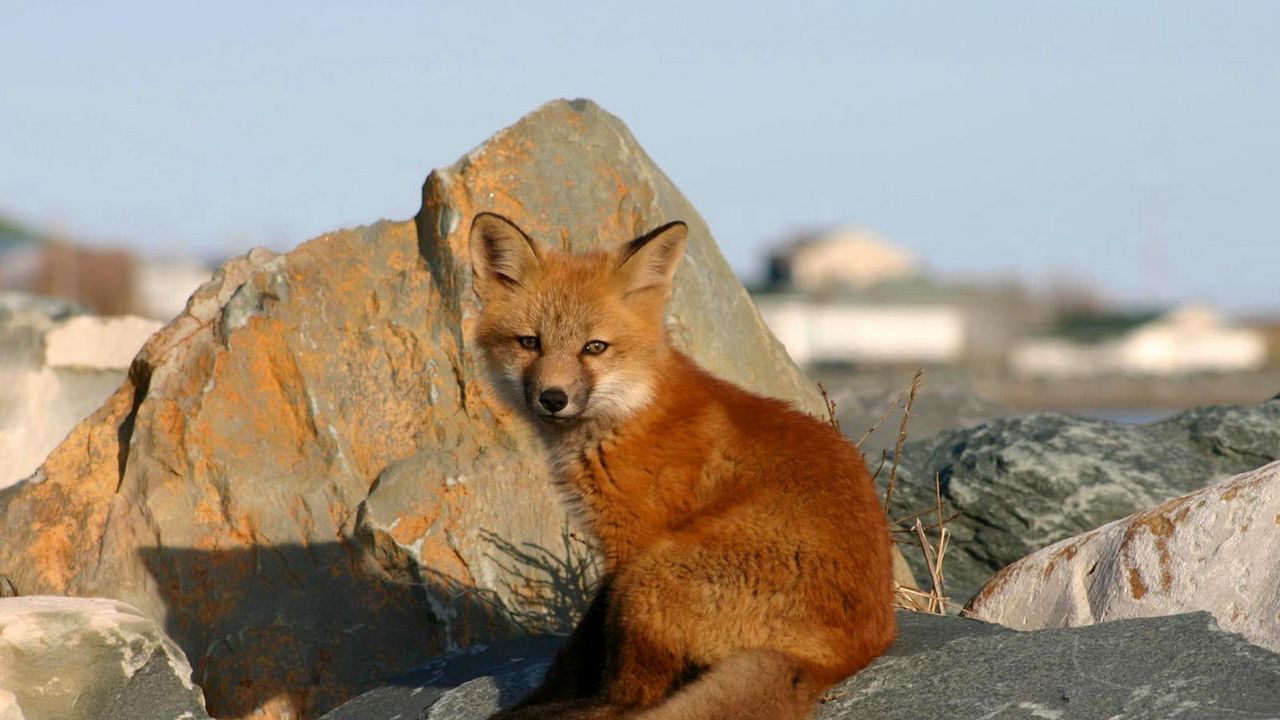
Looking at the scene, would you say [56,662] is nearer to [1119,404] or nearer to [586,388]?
[586,388]

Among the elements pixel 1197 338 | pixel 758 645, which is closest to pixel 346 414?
pixel 758 645

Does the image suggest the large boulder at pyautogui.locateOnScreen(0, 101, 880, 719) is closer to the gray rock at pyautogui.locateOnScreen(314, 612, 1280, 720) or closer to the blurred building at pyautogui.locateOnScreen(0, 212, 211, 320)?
the gray rock at pyautogui.locateOnScreen(314, 612, 1280, 720)

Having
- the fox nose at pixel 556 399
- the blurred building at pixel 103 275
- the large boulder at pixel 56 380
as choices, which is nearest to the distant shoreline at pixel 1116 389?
the blurred building at pixel 103 275

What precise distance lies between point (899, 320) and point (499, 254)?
65923 mm

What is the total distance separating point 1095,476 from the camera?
850cm

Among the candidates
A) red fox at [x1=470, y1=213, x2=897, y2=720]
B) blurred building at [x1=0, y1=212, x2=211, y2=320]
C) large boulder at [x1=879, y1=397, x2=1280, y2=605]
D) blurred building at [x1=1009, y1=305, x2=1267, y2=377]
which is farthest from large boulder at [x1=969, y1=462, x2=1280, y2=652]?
blurred building at [x1=1009, y1=305, x2=1267, y2=377]

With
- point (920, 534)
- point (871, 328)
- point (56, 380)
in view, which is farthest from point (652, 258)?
point (871, 328)

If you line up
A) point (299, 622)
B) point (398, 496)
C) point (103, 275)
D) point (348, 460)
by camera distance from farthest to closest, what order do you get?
point (103, 275) → point (348, 460) → point (398, 496) → point (299, 622)

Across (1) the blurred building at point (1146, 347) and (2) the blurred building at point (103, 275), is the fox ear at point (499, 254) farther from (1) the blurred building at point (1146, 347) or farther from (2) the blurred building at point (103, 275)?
(1) the blurred building at point (1146, 347)

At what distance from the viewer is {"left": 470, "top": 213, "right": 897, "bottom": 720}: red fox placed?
5.30m

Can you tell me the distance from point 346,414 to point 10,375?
5080 millimetres

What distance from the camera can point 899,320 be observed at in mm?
70875

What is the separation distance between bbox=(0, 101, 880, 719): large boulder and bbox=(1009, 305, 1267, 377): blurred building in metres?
61.5

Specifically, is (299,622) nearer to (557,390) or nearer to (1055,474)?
(557,390)
